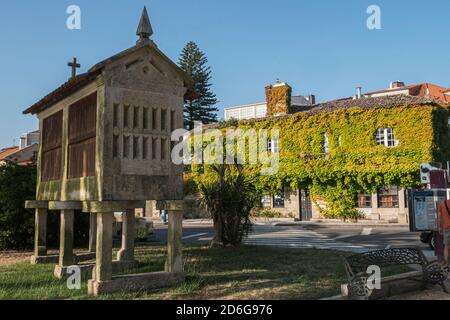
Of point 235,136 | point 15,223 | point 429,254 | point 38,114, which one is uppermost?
point 235,136

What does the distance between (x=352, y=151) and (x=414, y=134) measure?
382cm

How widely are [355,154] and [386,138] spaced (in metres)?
2.16

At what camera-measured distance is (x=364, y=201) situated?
27203 millimetres

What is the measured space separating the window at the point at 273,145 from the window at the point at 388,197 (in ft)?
25.5

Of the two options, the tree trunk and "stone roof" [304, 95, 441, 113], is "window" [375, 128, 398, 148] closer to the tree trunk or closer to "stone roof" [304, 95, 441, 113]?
"stone roof" [304, 95, 441, 113]

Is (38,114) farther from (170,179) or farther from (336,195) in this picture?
(336,195)

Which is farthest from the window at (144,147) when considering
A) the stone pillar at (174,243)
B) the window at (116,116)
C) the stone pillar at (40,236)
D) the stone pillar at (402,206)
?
the stone pillar at (402,206)

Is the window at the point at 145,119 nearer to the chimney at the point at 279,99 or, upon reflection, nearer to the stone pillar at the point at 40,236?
the stone pillar at the point at 40,236

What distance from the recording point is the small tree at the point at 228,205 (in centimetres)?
1311

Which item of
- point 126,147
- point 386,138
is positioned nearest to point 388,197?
point 386,138

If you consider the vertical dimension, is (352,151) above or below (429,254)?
above

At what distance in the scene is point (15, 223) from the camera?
46.0ft

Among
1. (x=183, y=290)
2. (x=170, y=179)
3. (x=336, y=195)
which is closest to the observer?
(x=183, y=290)
